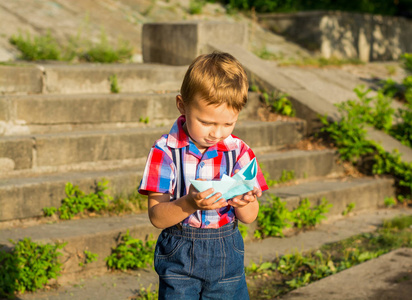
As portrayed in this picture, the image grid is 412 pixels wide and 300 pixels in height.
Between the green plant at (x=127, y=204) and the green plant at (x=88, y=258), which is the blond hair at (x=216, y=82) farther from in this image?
the green plant at (x=127, y=204)

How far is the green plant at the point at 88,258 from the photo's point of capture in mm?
3543

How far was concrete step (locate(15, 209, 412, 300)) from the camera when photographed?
3.34m

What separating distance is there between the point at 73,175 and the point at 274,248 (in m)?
1.72

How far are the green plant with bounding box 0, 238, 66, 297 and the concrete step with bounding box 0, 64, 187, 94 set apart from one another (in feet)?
7.30

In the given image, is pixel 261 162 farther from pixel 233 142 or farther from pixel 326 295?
pixel 233 142

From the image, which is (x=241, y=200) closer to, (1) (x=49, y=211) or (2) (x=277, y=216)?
(1) (x=49, y=211)

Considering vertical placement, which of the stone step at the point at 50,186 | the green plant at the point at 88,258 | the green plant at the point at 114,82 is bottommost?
the green plant at the point at 88,258

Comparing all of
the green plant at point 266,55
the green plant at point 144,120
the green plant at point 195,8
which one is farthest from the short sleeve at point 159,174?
the green plant at point 195,8

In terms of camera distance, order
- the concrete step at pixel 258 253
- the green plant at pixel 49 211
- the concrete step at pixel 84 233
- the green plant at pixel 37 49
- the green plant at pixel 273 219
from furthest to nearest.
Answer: the green plant at pixel 37 49
the green plant at pixel 273 219
the green plant at pixel 49 211
the concrete step at pixel 84 233
the concrete step at pixel 258 253

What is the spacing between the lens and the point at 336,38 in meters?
10.4

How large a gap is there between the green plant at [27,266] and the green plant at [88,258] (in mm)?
191

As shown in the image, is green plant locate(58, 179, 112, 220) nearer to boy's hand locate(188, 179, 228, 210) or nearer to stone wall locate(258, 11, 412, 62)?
boy's hand locate(188, 179, 228, 210)

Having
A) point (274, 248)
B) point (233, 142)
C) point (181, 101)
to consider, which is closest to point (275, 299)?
point (274, 248)

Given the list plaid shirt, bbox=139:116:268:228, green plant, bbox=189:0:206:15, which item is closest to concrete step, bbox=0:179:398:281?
plaid shirt, bbox=139:116:268:228
